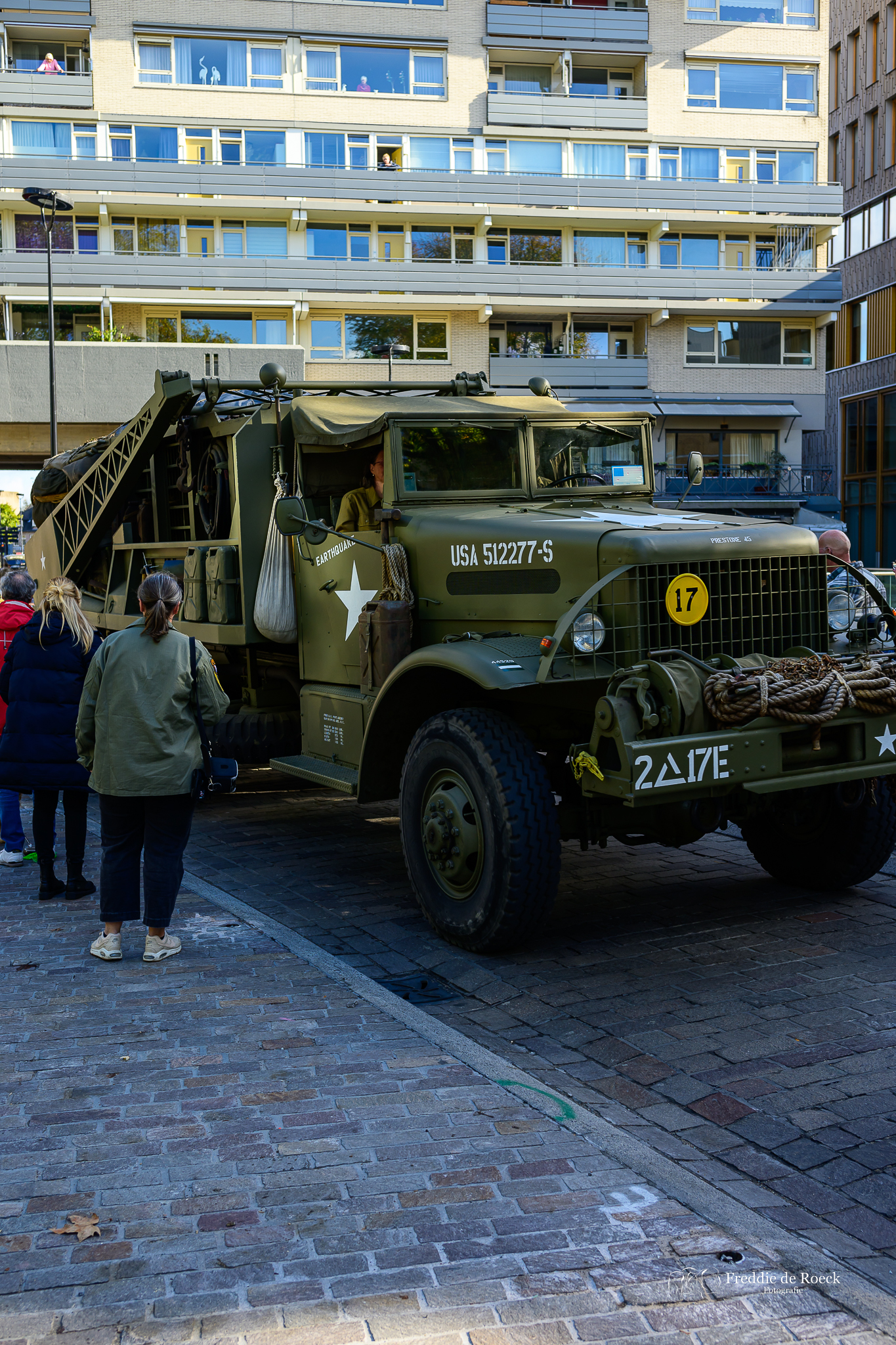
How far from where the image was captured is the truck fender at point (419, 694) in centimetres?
557

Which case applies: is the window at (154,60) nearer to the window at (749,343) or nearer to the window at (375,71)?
the window at (375,71)

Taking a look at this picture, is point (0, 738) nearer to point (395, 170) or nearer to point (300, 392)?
point (300, 392)

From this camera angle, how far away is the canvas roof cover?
699cm

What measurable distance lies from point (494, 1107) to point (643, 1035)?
978 millimetres

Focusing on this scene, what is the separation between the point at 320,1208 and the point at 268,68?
35.6 meters

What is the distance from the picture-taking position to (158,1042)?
458cm

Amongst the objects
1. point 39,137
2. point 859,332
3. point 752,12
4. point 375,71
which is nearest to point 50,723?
point 39,137

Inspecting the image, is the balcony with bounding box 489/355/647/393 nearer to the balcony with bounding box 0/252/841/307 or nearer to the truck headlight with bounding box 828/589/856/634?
A: the balcony with bounding box 0/252/841/307

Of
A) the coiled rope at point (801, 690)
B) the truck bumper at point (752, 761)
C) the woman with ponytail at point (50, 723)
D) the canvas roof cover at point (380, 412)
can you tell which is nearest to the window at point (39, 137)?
the canvas roof cover at point (380, 412)

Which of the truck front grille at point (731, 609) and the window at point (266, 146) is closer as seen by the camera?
the truck front grille at point (731, 609)

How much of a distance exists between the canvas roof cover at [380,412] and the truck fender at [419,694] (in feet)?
4.92

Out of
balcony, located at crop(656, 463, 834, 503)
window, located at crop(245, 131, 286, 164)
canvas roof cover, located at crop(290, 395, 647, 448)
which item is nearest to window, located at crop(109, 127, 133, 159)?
window, located at crop(245, 131, 286, 164)

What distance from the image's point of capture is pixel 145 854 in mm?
5656

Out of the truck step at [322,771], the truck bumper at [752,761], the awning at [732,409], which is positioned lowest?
the truck step at [322,771]
